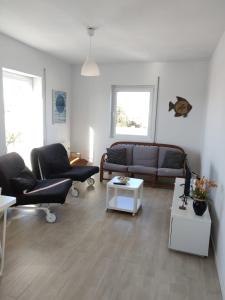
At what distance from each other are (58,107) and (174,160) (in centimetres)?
273

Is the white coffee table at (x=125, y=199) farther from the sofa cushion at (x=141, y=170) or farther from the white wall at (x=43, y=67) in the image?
the white wall at (x=43, y=67)

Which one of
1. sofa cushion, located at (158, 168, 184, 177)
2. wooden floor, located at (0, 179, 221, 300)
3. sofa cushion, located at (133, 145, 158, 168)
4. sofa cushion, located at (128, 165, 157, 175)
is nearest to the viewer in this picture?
wooden floor, located at (0, 179, 221, 300)

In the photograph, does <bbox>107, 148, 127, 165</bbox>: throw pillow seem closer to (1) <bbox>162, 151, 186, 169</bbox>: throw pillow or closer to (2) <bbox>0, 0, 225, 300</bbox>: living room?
(2) <bbox>0, 0, 225, 300</bbox>: living room

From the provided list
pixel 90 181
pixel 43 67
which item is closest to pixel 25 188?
pixel 90 181

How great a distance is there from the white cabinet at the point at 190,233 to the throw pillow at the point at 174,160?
218cm

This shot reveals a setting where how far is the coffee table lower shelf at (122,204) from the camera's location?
Result: 3371 millimetres

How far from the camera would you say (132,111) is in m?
5.34

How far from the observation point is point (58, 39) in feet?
11.5

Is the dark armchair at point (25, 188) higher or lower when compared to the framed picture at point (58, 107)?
lower

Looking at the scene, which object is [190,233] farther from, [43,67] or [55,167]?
[43,67]

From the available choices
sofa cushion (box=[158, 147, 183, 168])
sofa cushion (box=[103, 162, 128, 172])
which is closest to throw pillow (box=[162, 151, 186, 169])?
sofa cushion (box=[158, 147, 183, 168])

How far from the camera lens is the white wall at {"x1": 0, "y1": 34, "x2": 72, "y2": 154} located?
348cm

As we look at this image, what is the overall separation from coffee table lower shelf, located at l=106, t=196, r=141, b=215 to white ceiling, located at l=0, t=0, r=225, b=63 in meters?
2.41

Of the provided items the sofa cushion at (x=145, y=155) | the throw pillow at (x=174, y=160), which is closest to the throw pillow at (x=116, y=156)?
the sofa cushion at (x=145, y=155)
